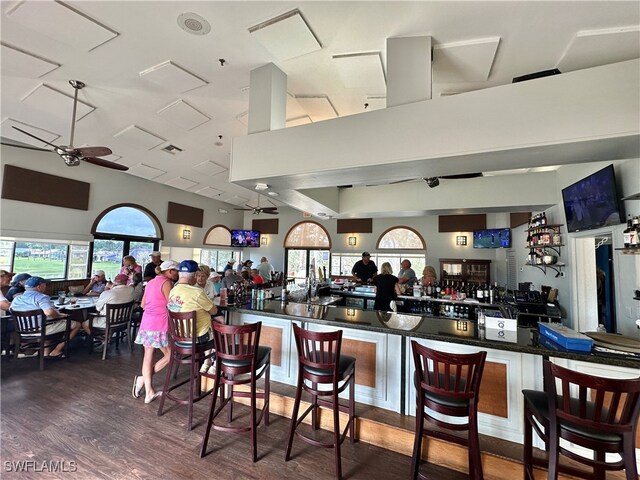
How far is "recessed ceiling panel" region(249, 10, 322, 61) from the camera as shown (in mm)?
2383

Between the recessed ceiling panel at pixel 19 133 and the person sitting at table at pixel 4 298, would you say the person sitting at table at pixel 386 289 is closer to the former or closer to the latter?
the person sitting at table at pixel 4 298

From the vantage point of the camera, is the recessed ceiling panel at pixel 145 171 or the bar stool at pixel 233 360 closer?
the bar stool at pixel 233 360

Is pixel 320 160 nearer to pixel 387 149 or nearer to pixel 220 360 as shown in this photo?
pixel 387 149

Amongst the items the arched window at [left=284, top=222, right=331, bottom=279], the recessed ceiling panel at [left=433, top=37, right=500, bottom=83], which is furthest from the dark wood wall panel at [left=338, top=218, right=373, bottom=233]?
the recessed ceiling panel at [left=433, top=37, right=500, bottom=83]

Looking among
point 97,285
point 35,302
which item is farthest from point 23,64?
point 97,285

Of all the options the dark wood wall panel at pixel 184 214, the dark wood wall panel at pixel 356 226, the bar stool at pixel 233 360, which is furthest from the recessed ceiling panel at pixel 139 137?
the dark wood wall panel at pixel 356 226

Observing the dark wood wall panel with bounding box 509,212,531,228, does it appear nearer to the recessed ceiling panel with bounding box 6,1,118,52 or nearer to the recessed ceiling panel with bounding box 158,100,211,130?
the recessed ceiling panel with bounding box 158,100,211,130

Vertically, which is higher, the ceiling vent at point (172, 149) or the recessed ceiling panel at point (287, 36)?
the ceiling vent at point (172, 149)

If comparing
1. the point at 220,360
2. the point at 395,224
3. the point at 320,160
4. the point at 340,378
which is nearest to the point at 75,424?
the point at 220,360

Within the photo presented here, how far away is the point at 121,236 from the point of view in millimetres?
7453

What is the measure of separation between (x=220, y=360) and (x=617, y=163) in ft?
15.0

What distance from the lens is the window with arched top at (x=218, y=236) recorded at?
Answer: 1017 centimetres

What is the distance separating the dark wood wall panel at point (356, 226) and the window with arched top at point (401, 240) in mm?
550

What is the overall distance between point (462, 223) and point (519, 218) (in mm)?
1884
